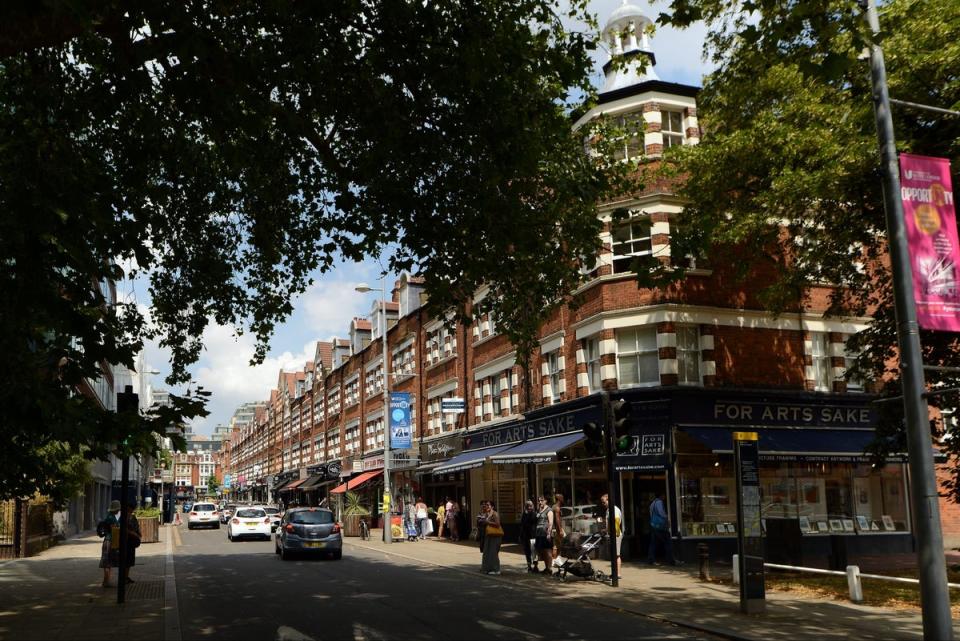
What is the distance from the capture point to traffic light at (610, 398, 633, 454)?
15570 mm

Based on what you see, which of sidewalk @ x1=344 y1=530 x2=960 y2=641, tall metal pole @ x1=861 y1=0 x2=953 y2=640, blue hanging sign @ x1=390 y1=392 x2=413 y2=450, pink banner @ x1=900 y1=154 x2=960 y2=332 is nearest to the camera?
tall metal pole @ x1=861 y1=0 x2=953 y2=640

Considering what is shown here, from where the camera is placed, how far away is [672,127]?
23578 millimetres

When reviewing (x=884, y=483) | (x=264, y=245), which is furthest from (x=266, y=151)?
(x=884, y=483)

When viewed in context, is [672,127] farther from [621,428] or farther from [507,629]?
[507,629]

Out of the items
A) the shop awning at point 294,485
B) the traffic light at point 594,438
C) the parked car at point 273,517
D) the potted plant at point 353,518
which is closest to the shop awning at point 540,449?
the traffic light at point 594,438

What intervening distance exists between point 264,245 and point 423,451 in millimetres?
24356

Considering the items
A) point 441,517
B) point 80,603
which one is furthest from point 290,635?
point 441,517

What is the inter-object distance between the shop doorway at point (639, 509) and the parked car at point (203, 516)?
30747mm

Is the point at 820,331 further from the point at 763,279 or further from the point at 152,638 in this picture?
the point at 152,638

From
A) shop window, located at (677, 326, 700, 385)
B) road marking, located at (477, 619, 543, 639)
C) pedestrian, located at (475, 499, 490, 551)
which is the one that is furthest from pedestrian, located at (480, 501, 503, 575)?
road marking, located at (477, 619, 543, 639)

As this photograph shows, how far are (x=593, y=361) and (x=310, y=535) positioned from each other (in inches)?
354

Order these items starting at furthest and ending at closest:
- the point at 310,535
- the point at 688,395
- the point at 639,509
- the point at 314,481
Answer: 1. the point at 314,481
2. the point at 310,535
3. the point at 639,509
4. the point at 688,395

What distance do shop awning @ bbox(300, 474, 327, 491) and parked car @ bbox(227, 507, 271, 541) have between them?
21443 millimetres

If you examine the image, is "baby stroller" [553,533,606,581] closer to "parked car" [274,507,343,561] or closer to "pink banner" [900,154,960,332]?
"parked car" [274,507,343,561]
